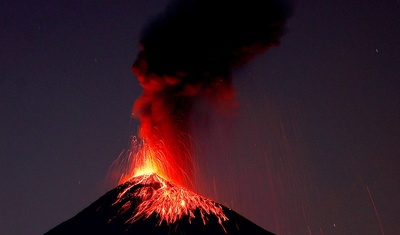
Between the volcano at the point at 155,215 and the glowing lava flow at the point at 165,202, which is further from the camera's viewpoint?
the glowing lava flow at the point at 165,202

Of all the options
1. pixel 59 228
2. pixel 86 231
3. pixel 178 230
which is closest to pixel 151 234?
pixel 178 230

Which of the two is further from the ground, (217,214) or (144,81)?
(144,81)

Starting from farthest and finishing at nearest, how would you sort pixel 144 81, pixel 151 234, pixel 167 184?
pixel 167 184
pixel 144 81
pixel 151 234

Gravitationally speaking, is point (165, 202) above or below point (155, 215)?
above

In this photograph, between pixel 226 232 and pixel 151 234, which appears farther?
pixel 226 232

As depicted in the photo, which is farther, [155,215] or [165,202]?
[165,202]

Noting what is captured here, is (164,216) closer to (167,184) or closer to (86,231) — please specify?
(167,184)

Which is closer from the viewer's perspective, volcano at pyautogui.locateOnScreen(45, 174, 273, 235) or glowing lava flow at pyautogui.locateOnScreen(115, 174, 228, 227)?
volcano at pyautogui.locateOnScreen(45, 174, 273, 235)
